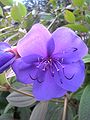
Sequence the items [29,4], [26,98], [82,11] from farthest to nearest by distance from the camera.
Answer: [29,4] → [82,11] → [26,98]

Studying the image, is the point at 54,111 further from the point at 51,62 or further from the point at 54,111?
the point at 51,62

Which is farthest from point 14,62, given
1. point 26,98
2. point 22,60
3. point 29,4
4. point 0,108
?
point 29,4

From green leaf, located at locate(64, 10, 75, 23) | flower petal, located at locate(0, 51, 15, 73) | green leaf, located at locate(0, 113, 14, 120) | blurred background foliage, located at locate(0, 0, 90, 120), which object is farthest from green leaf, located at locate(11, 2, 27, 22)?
flower petal, located at locate(0, 51, 15, 73)

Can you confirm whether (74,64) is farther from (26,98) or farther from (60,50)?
(26,98)

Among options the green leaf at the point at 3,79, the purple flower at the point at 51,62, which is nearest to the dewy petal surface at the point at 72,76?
the purple flower at the point at 51,62

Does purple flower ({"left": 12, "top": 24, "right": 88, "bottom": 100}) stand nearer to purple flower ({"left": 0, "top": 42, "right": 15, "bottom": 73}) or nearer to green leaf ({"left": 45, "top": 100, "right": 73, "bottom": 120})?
purple flower ({"left": 0, "top": 42, "right": 15, "bottom": 73})

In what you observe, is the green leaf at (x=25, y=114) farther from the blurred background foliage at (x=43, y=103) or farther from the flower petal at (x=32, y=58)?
the flower petal at (x=32, y=58)
